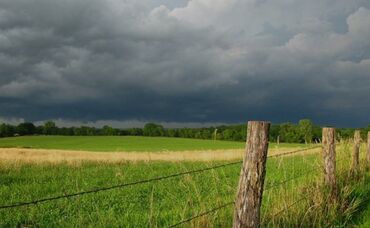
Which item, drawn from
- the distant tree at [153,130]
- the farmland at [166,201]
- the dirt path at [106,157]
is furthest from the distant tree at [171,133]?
the farmland at [166,201]

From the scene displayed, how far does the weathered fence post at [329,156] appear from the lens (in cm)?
923

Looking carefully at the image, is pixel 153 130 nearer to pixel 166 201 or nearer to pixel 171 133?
pixel 171 133

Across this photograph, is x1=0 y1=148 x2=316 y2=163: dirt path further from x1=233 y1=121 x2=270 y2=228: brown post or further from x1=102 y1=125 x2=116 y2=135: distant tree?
x1=102 y1=125 x2=116 y2=135: distant tree

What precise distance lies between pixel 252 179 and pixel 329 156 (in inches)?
182

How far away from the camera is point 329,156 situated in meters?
9.26

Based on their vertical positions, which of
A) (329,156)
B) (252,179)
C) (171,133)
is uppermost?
(171,133)

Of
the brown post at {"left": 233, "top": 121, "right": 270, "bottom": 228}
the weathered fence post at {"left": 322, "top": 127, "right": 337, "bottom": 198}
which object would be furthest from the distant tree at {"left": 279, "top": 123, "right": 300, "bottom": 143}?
the brown post at {"left": 233, "top": 121, "right": 270, "bottom": 228}

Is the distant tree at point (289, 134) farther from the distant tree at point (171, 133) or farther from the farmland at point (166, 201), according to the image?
the farmland at point (166, 201)

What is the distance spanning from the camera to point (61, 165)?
27.2m

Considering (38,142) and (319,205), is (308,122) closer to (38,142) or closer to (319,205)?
(38,142)

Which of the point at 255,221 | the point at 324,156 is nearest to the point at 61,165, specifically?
the point at 324,156

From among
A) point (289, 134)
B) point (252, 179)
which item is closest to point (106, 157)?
point (252, 179)

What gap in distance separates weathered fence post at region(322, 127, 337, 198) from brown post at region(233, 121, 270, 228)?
14.3 ft

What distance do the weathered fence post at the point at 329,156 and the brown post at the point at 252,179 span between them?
4.35 m
